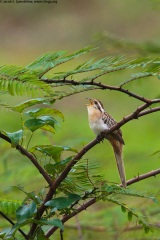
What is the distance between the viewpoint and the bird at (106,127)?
9.52 ft

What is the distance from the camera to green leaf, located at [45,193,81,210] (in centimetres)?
174

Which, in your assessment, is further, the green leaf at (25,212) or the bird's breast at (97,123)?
the bird's breast at (97,123)

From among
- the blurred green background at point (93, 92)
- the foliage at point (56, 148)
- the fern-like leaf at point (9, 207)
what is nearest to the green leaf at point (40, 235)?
the foliage at point (56, 148)

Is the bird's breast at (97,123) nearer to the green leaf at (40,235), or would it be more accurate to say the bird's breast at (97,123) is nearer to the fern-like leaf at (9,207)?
the fern-like leaf at (9,207)

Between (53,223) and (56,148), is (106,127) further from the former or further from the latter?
(53,223)

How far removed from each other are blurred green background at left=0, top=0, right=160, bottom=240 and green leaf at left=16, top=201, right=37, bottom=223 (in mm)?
337

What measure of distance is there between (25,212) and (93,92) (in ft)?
29.3

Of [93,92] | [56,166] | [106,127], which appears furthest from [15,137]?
[93,92]

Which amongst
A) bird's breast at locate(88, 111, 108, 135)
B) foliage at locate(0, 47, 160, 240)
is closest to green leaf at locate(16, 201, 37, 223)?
foliage at locate(0, 47, 160, 240)

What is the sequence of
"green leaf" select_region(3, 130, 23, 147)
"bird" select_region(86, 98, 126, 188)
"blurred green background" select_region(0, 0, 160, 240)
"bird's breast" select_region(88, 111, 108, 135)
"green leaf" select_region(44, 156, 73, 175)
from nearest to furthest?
"green leaf" select_region(3, 130, 23, 147)
"green leaf" select_region(44, 156, 73, 175)
"blurred green background" select_region(0, 0, 160, 240)
"bird" select_region(86, 98, 126, 188)
"bird's breast" select_region(88, 111, 108, 135)

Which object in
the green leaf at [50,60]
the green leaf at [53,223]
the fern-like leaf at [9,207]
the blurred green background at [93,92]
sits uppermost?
the green leaf at [50,60]

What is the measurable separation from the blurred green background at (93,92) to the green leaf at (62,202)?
278 millimetres

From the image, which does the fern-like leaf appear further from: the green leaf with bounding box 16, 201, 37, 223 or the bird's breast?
the bird's breast

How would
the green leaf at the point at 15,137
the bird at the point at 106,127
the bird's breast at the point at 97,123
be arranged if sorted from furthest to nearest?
the bird's breast at the point at 97,123, the bird at the point at 106,127, the green leaf at the point at 15,137
